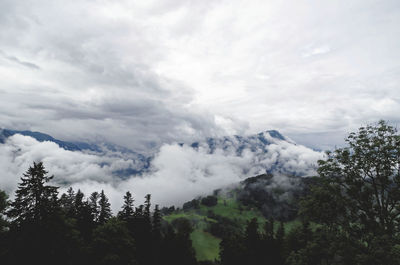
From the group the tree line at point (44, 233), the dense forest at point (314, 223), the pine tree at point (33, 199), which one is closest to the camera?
the dense forest at point (314, 223)

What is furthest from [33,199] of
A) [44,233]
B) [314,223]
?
[314,223]

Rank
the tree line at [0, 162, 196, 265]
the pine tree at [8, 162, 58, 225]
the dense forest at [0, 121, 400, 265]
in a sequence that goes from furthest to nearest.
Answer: the pine tree at [8, 162, 58, 225]
the tree line at [0, 162, 196, 265]
the dense forest at [0, 121, 400, 265]

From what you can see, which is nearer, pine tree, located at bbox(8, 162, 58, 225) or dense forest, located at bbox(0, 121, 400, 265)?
dense forest, located at bbox(0, 121, 400, 265)

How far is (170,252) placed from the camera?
6294 centimetres

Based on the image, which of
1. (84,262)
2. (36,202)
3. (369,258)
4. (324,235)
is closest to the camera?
(369,258)

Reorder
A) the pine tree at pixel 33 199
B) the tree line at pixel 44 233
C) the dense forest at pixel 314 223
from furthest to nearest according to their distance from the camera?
the pine tree at pixel 33 199
the tree line at pixel 44 233
the dense forest at pixel 314 223

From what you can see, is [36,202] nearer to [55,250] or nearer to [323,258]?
[55,250]

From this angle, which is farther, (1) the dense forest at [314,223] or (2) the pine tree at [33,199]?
(2) the pine tree at [33,199]

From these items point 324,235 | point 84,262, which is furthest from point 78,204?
point 324,235

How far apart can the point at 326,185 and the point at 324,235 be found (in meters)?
4.19

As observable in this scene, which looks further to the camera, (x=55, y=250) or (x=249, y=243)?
(x=249, y=243)

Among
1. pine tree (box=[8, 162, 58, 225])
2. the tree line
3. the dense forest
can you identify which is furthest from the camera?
pine tree (box=[8, 162, 58, 225])

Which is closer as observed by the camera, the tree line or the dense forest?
the dense forest

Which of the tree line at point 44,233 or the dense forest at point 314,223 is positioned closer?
the dense forest at point 314,223
